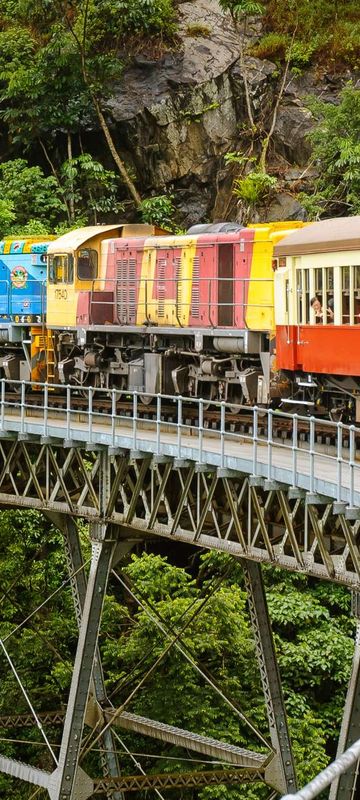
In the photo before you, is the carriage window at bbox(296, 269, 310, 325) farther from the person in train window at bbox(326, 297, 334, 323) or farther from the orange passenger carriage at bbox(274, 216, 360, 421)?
the person in train window at bbox(326, 297, 334, 323)

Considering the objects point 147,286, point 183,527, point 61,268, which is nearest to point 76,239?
point 61,268

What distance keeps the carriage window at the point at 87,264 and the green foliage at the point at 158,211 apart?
14185 millimetres

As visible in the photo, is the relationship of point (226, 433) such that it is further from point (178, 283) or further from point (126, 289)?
point (126, 289)

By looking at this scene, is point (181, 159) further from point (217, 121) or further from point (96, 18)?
point (96, 18)

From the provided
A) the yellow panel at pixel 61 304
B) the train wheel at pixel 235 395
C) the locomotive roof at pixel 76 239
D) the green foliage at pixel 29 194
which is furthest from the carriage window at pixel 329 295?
the green foliage at pixel 29 194

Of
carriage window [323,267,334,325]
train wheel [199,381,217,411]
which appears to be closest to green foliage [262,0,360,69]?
train wheel [199,381,217,411]

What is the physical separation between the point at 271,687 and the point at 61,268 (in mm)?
11812

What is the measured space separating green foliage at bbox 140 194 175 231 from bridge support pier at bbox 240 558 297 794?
909 inches

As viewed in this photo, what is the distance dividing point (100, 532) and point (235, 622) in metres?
9.88

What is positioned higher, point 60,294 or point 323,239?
point 323,239

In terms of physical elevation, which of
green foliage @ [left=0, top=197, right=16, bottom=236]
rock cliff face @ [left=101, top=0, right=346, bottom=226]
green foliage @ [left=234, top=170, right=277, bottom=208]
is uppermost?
rock cliff face @ [left=101, top=0, right=346, bottom=226]

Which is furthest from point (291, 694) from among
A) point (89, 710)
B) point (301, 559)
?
point (301, 559)

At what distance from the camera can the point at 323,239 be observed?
1914 cm

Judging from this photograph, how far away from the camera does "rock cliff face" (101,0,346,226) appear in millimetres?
41562
